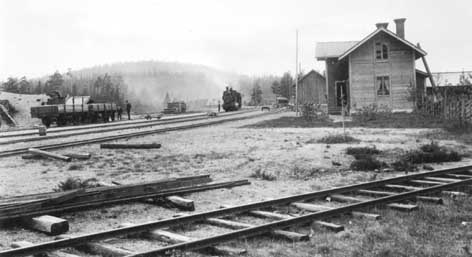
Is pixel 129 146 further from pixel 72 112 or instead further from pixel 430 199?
pixel 72 112

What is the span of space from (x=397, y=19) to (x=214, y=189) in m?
31.9

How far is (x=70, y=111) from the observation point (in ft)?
108

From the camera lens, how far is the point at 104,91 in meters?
72.3

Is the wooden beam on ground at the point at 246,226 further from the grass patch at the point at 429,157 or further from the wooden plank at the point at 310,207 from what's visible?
the grass patch at the point at 429,157

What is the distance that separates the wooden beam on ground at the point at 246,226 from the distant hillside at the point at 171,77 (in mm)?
108200

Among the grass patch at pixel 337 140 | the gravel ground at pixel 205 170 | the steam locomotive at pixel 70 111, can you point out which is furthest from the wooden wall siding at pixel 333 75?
the grass patch at pixel 337 140

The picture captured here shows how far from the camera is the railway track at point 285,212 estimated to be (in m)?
5.02

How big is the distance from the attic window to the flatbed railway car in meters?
20.5

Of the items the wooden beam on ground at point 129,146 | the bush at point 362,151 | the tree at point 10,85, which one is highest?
the tree at point 10,85

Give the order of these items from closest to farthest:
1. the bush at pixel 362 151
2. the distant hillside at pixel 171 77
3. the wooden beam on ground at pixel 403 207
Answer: the wooden beam on ground at pixel 403 207, the bush at pixel 362 151, the distant hillside at pixel 171 77

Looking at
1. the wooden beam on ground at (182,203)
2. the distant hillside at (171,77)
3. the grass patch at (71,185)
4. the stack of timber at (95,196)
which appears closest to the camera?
the stack of timber at (95,196)

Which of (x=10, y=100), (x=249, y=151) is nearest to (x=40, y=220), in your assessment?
(x=249, y=151)

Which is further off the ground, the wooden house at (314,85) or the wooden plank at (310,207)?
the wooden house at (314,85)

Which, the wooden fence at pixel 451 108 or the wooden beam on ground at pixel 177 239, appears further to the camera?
the wooden fence at pixel 451 108
